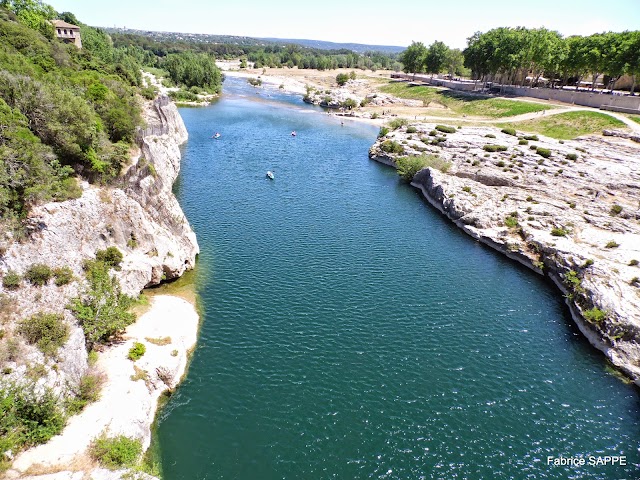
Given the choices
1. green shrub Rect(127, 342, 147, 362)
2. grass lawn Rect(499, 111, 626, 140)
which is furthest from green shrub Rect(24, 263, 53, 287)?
grass lawn Rect(499, 111, 626, 140)

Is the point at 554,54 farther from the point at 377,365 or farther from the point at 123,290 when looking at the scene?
the point at 123,290

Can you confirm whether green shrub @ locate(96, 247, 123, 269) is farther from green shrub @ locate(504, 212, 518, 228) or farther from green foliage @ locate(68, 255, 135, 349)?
green shrub @ locate(504, 212, 518, 228)

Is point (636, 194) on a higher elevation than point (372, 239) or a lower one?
higher

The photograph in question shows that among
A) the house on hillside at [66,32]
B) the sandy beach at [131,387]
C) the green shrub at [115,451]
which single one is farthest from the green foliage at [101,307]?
the house on hillside at [66,32]

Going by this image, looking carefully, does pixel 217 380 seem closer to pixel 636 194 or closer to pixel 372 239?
pixel 372 239

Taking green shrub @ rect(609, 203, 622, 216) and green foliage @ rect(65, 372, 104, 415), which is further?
green shrub @ rect(609, 203, 622, 216)

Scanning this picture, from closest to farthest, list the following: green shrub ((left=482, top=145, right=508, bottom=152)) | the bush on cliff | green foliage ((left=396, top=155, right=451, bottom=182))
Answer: the bush on cliff, green foliage ((left=396, top=155, right=451, bottom=182)), green shrub ((left=482, top=145, right=508, bottom=152))

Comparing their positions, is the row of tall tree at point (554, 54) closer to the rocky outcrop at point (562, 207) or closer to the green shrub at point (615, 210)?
the rocky outcrop at point (562, 207)

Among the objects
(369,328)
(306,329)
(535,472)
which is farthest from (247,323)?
(535,472)
